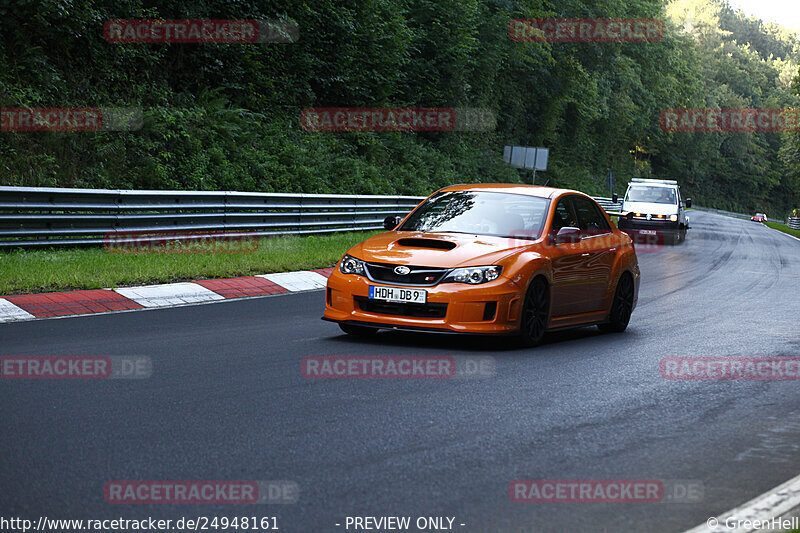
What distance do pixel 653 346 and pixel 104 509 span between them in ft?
22.8

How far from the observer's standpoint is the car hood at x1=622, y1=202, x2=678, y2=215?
3350cm

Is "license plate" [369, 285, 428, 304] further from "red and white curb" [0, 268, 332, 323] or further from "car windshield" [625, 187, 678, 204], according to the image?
"car windshield" [625, 187, 678, 204]

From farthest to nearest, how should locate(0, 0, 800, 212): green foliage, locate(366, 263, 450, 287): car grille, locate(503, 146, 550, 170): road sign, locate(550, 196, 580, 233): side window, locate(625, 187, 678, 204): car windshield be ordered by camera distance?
1. locate(503, 146, 550, 170): road sign
2. locate(625, 187, 678, 204): car windshield
3. locate(0, 0, 800, 212): green foliage
4. locate(550, 196, 580, 233): side window
5. locate(366, 263, 450, 287): car grille

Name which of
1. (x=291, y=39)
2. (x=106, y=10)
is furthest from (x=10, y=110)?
(x=291, y=39)

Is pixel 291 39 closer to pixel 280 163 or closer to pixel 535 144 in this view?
pixel 280 163

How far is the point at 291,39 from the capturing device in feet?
95.5

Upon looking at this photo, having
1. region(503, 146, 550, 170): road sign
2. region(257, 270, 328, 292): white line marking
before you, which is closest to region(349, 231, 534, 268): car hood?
region(257, 270, 328, 292): white line marking

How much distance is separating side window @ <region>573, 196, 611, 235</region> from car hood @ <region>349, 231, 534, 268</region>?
1.40 metres

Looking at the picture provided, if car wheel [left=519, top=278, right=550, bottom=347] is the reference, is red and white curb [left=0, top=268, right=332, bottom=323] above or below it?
below

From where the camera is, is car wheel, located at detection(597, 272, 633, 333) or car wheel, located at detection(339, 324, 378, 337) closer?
car wheel, located at detection(339, 324, 378, 337)

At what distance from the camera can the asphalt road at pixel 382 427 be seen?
455 cm

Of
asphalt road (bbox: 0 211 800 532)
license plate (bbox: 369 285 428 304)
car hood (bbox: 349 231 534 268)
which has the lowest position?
asphalt road (bbox: 0 211 800 532)

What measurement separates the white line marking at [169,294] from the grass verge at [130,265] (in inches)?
11.3

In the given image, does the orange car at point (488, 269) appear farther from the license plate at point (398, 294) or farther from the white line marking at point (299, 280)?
the white line marking at point (299, 280)
